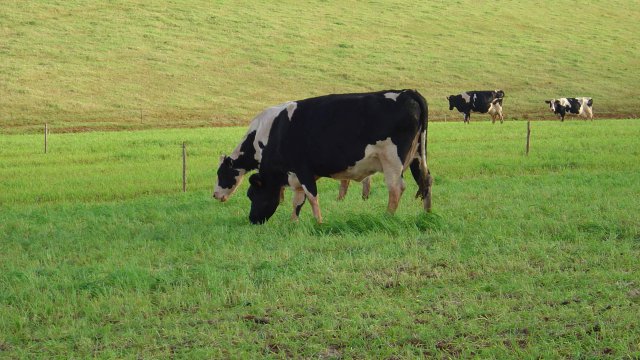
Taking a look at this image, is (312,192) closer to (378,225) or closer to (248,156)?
(378,225)

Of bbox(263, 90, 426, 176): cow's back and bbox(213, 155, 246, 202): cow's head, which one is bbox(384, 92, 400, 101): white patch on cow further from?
bbox(213, 155, 246, 202): cow's head

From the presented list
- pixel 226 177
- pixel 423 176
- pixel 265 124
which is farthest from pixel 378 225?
pixel 226 177

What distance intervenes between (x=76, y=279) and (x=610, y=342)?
5.41 meters

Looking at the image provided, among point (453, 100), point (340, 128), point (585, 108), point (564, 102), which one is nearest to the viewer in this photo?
point (340, 128)

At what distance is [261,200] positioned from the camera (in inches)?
522

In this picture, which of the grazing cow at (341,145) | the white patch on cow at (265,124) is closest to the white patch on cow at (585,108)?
the grazing cow at (341,145)

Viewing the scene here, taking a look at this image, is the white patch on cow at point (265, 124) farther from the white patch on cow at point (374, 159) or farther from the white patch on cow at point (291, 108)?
the white patch on cow at point (374, 159)

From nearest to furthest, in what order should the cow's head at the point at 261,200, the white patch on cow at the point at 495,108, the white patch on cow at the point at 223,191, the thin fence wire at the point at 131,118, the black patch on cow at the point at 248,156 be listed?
the cow's head at the point at 261,200 → the black patch on cow at the point at 248,156 → the white patch on cow at the point at 223,191 → the thin fence wire at the point at 131,118 → the white patch on cow at the point at 495,108

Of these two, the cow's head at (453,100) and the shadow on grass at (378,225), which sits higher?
the shadow on grass at (378,225)

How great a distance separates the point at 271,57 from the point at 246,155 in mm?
42411

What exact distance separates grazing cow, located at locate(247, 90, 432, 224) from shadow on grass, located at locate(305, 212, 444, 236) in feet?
3.52

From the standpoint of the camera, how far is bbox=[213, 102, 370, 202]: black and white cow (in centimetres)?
1389

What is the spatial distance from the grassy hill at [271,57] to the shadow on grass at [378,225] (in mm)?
29737

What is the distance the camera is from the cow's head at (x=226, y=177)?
14.7 m
